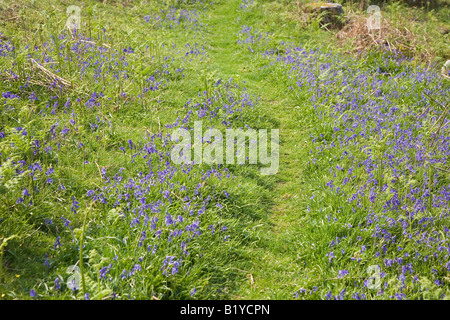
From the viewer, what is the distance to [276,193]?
5.59 metres

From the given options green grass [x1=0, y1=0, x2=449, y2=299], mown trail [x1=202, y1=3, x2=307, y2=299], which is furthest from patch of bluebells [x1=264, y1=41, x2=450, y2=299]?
mown trail [x1=202, y1=3, x2=307, y2=299]

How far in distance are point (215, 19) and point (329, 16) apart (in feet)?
10.2

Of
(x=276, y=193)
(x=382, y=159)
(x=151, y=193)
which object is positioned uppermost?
(x=382, y=159)

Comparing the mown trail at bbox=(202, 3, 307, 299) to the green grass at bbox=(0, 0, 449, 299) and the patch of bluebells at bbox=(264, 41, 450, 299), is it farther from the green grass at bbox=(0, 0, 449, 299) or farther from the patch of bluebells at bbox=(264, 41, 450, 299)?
the patch of bluebells at bbox=(264, 41, 450, 299)

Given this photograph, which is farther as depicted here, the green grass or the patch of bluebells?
the patch of bluebells

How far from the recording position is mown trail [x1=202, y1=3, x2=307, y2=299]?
420 cm

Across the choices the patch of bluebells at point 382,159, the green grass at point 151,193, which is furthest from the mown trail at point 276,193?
the patch of bluebells at point 382,159

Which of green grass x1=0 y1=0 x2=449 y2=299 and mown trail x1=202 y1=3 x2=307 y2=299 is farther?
mown trail x1=202 y1=3 x2=307 y2=299

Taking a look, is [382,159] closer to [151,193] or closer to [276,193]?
[276,193]

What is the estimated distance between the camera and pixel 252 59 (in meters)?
9.48

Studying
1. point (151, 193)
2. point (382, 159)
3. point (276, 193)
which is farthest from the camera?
point (276, 193)

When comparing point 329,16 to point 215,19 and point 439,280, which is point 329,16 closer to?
point 215,19

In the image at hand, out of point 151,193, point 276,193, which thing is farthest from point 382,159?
point 151,193
